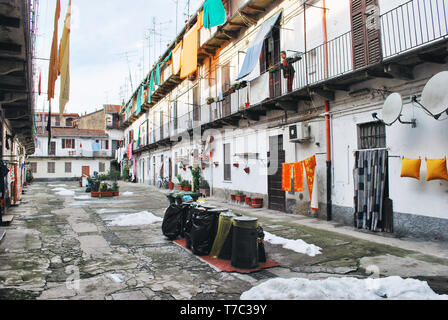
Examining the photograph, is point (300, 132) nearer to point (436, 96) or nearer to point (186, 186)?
point (436, 96)

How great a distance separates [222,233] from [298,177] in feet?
16.4

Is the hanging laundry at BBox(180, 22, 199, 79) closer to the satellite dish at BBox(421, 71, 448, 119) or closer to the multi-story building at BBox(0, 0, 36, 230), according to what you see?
the multi-story building at BBox(0, 0, 36, 230)

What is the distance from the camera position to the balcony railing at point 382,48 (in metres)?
6.83

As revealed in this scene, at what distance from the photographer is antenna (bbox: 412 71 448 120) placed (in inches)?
236

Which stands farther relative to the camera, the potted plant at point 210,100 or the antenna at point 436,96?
the potted plant at point 210,100

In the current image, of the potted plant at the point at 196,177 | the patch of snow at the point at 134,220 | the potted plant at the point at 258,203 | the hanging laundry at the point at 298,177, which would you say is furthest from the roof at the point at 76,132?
Result: the hanging laundry at the point at 298,177

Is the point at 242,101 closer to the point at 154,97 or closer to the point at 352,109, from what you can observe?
the point at 352,109

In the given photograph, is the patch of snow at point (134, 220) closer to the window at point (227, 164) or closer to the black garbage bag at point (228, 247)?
the black garbage bag at point (228, 247)

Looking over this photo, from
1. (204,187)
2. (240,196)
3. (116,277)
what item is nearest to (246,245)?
(116,277)

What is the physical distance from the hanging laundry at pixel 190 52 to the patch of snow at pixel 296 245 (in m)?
11.4
